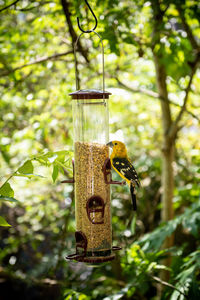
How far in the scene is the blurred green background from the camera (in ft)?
11.9

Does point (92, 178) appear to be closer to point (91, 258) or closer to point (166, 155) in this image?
point (91, 258)

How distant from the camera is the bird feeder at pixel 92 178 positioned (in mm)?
2791

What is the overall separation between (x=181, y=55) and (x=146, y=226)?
3.16m

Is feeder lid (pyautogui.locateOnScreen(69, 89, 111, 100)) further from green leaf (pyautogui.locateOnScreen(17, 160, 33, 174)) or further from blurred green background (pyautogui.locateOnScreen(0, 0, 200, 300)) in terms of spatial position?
blurred green background (pyautogui.locateOnScreen(0, 0, 200, 300))

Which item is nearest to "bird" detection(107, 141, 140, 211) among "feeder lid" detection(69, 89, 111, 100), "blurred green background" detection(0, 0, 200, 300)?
"feeder lid" detection(69, 89, 111, 100)

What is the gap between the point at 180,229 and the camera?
5.89 meters

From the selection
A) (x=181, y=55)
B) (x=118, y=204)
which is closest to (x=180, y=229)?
(x=118, y=204)

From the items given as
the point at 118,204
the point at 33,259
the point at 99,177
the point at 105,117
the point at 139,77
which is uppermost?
the point at 139,77

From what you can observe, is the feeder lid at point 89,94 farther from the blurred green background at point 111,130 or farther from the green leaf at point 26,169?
the blurred green background at point 111,130

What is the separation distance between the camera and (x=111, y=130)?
17.0ft

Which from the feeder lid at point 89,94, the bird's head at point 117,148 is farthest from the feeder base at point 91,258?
the feeder lid at point 89,94

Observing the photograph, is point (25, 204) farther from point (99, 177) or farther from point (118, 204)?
point (99, 177)

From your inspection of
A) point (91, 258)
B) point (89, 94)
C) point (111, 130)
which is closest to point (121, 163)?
point (89, 94)

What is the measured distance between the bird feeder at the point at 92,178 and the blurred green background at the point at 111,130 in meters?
0.47
